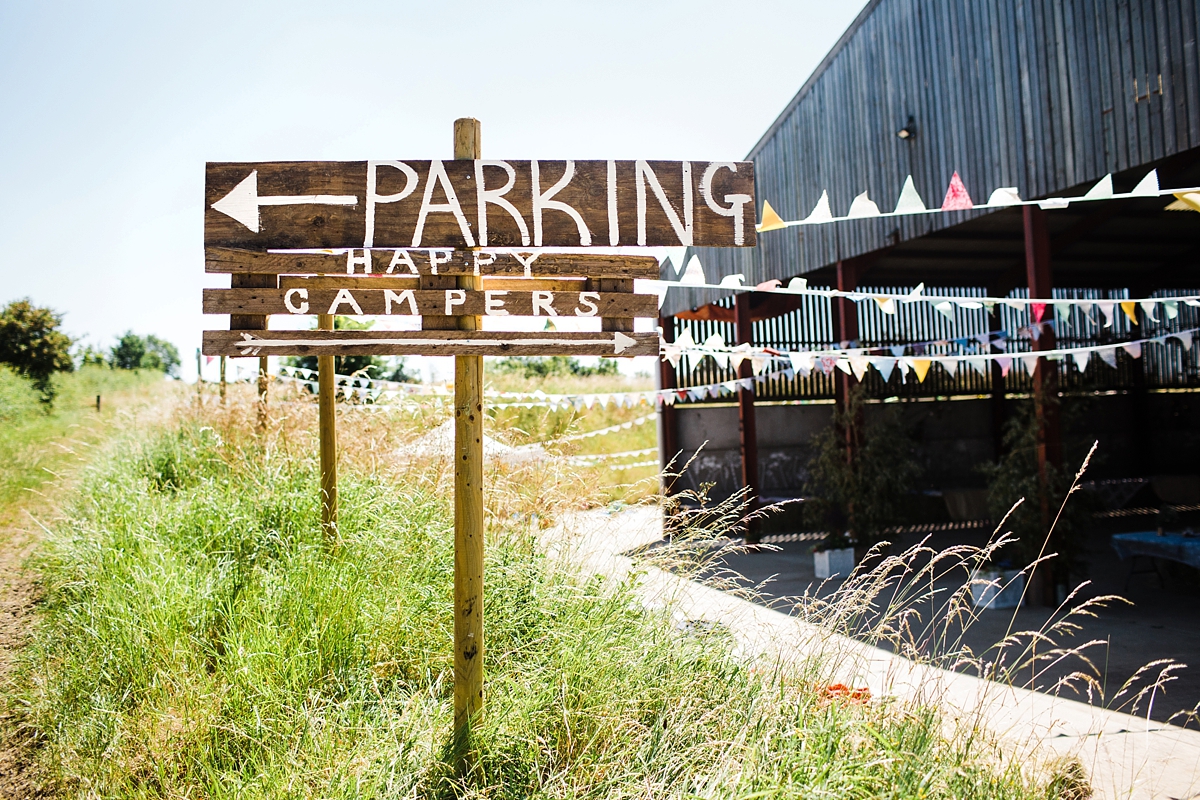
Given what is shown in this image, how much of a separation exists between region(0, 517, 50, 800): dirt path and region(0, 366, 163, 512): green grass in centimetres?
70

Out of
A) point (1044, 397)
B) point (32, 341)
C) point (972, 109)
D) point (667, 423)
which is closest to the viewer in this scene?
point (1044, 397)

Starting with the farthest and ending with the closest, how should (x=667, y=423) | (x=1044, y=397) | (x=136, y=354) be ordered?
(x=136, y=354) → (x=667, y=423) → (x=1044, y=397)

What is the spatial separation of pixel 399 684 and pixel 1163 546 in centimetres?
655

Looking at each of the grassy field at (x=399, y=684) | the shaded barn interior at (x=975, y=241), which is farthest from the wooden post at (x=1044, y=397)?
the grassy field at (x=399, y=684)

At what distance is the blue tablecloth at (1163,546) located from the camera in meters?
6.39

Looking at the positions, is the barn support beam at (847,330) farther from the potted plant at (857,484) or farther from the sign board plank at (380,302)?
the sign board plank at (380,302)

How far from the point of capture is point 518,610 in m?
3.41

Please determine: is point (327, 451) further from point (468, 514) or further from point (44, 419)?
point (44, 419)

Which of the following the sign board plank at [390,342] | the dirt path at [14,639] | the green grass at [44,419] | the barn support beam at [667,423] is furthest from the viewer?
the barn support beam at [667,423]

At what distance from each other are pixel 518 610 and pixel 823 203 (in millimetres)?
2410

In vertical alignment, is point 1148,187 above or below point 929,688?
above

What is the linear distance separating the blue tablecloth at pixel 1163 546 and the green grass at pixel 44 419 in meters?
9.02

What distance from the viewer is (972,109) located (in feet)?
24.3

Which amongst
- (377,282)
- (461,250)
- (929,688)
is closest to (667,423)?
(929,688)
